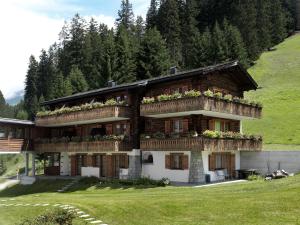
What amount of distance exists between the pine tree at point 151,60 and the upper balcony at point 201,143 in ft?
108

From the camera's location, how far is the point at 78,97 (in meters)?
48.3

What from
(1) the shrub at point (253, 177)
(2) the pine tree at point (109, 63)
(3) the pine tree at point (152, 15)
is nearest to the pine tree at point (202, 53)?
(2) the pine tree at point (109, 63)

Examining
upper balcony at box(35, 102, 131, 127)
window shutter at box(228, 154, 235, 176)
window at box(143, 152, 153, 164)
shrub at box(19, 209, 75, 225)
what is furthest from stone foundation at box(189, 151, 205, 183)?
shrub at box(19, 209, 75, 225)

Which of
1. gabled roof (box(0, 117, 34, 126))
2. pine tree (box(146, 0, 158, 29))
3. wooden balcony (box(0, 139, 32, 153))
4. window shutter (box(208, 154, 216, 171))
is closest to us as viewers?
window shutter (box(208, 154, 216, 171))

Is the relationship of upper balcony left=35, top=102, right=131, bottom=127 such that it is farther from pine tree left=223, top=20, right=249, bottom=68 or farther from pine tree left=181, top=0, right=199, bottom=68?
pine tree left=181, top=0, right=199, bottom=68

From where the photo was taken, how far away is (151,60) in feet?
238

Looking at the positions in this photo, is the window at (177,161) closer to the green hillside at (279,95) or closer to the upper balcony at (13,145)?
the green hillside at (279,95)

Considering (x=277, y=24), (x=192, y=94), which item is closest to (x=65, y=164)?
(x=192, y=94)

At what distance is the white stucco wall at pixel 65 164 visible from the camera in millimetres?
51031

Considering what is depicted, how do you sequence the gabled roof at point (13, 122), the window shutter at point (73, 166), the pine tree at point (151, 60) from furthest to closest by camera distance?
the pine tree at point (151, 60), the window shutter at point (73, 166), the gabled roof at point (13, 122)

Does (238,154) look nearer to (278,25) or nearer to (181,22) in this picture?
(181,22)

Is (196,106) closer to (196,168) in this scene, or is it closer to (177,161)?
(196,168)

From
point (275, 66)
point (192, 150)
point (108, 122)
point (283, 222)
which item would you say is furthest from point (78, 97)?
point (275, 66)

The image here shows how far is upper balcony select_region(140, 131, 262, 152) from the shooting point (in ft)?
114
